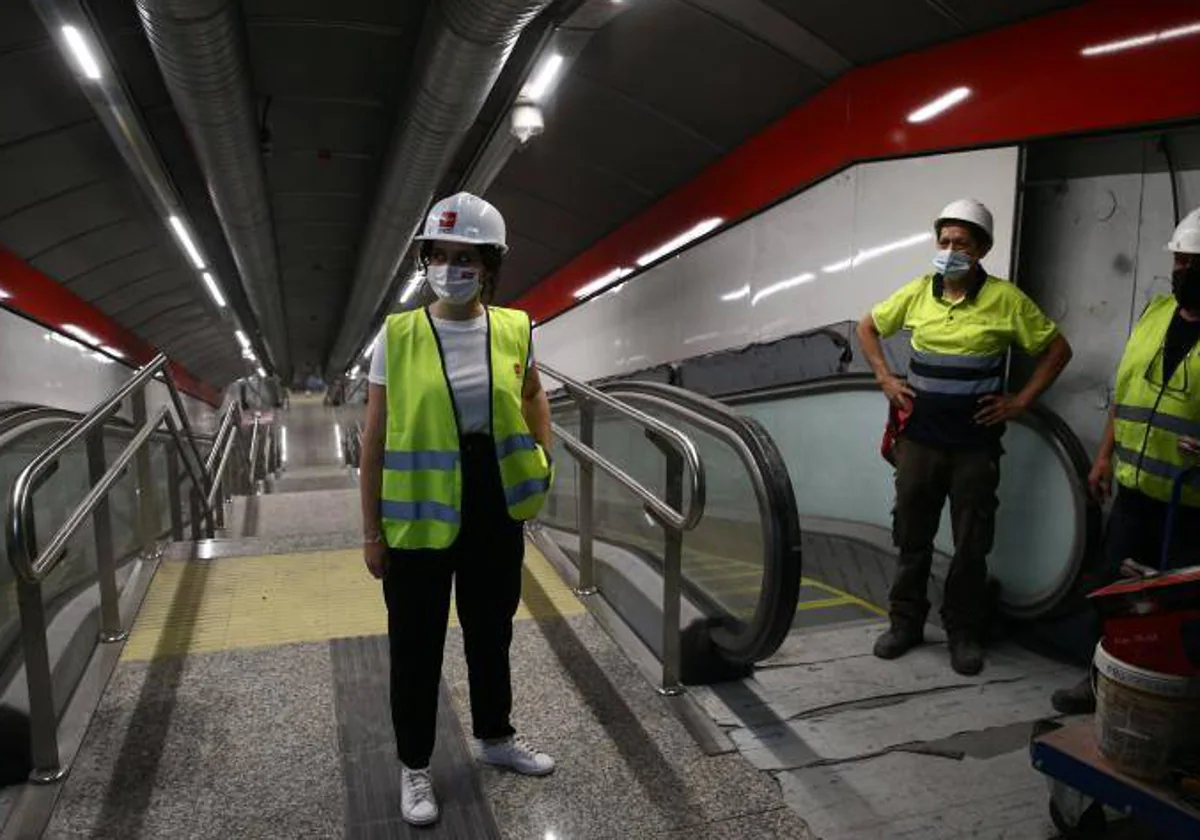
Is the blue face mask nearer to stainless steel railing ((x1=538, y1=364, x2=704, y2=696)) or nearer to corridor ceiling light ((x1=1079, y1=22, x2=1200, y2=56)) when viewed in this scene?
corridor ceiling light ((x1=1079, y1=22, x2=1200, y2=56))

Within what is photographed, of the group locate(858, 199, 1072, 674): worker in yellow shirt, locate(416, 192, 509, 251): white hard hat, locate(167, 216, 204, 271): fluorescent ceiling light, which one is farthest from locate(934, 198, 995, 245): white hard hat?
locate(167, 216, 204, 271): fluorescent ceiling light

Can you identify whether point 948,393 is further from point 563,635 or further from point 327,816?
point 327,816

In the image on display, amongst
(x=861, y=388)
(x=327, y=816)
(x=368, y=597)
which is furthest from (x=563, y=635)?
(x=861, y=388)

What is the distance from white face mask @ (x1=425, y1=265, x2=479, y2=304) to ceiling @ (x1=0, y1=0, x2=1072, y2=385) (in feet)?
9.19

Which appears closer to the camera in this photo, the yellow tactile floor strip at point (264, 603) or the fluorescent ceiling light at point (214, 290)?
the yellow tactile floor strip at point (264, 603)

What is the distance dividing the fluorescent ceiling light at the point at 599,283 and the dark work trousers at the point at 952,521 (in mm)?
4693

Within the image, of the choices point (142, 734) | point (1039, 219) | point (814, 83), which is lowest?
point (142, 734)

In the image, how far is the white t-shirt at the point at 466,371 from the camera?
1798mm

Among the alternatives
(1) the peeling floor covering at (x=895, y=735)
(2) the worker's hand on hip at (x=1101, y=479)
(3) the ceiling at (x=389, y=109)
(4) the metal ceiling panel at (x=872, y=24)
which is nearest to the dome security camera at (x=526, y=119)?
(3) the ceiling at (x=389, y=109)

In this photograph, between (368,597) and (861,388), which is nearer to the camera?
(368,597)

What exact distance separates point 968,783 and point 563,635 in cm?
139

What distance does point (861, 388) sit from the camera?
4.01 metres

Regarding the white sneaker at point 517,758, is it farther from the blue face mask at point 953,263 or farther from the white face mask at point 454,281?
the blue face mask at point 953,263

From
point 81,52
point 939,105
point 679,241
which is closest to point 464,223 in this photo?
point 939,105
